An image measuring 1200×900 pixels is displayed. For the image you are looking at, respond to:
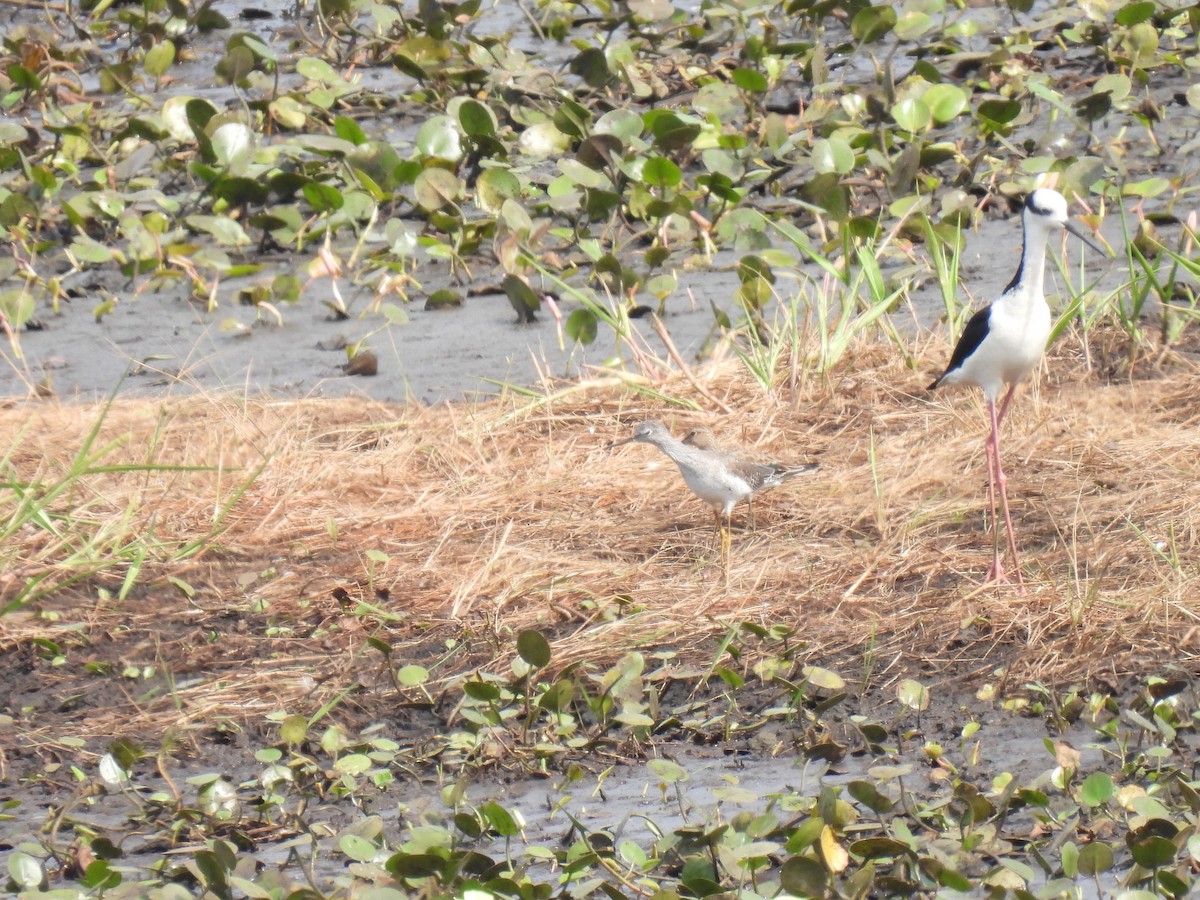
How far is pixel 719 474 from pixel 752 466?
0.58 ft

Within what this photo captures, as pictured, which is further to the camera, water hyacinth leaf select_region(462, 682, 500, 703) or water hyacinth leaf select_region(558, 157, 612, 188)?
water hyacinth leaf select_region(558, 157, 612, 188)

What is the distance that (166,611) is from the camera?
4430 mm

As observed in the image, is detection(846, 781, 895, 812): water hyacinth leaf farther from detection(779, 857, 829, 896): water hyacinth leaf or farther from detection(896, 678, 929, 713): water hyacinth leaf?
detection(896, 678, 929, 713): water hyacinth leaf

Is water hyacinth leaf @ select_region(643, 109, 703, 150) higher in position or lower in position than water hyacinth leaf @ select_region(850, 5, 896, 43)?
lower

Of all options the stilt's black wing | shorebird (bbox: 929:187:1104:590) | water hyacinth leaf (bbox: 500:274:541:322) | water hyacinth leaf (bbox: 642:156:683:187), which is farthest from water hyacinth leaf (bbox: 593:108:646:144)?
shorebird (bbox: 929:187:1104:590)

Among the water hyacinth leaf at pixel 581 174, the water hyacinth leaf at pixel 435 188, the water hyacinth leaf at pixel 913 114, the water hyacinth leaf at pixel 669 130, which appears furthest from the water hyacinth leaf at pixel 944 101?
the water hyacinth leaf at pixel 435 188

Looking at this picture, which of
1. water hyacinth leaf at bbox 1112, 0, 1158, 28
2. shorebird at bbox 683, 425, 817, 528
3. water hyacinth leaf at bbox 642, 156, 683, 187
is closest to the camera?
shorebird at bbox 683, 425, 817, 528

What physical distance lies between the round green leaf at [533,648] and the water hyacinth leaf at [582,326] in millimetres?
2659

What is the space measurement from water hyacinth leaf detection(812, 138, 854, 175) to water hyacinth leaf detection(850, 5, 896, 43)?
1317 millimetres

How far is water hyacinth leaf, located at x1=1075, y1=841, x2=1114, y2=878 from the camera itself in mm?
2834

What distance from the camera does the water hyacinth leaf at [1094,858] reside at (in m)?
2.83

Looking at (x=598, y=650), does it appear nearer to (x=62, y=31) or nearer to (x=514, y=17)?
(x=514, y=17)

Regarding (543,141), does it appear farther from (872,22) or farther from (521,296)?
(872,22)

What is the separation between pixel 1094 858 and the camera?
112 inches
